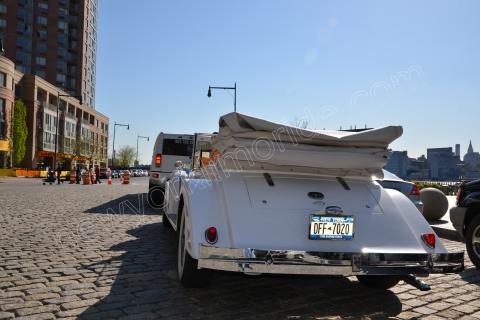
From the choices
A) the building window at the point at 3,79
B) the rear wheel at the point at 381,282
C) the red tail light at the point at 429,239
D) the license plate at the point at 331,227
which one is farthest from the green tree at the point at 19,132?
the red tail light at the point at 429,239

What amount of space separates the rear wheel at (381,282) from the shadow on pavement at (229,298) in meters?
0.08

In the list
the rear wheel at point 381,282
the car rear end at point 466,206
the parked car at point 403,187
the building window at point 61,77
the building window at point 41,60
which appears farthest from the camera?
the building window at point 61,77

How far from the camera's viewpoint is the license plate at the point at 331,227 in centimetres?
373

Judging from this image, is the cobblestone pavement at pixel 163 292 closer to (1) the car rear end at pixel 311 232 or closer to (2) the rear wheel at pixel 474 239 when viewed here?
(2) the rear wheel at pixel 474 239

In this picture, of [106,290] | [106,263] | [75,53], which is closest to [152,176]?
[106,263]

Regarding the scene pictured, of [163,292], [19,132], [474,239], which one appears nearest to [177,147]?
[474,239]

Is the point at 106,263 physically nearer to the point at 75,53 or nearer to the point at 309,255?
the point at 309,255

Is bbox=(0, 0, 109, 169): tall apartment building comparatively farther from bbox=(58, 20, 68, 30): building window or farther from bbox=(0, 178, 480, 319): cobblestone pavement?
bbox=(0, 178, 480, 319): cobblestone pavement

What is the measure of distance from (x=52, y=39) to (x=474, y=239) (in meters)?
88.8

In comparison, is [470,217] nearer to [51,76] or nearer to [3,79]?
[3,79]

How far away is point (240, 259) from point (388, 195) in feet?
6.05

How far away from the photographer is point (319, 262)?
3516 mm

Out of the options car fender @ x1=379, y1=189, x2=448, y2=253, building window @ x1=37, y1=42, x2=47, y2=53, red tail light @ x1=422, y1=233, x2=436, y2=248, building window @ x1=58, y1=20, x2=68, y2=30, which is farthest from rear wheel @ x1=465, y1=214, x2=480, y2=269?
building window @ x1=58, y1=20, x2=68, y2=30

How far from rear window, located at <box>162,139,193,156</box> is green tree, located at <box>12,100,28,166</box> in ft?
169
